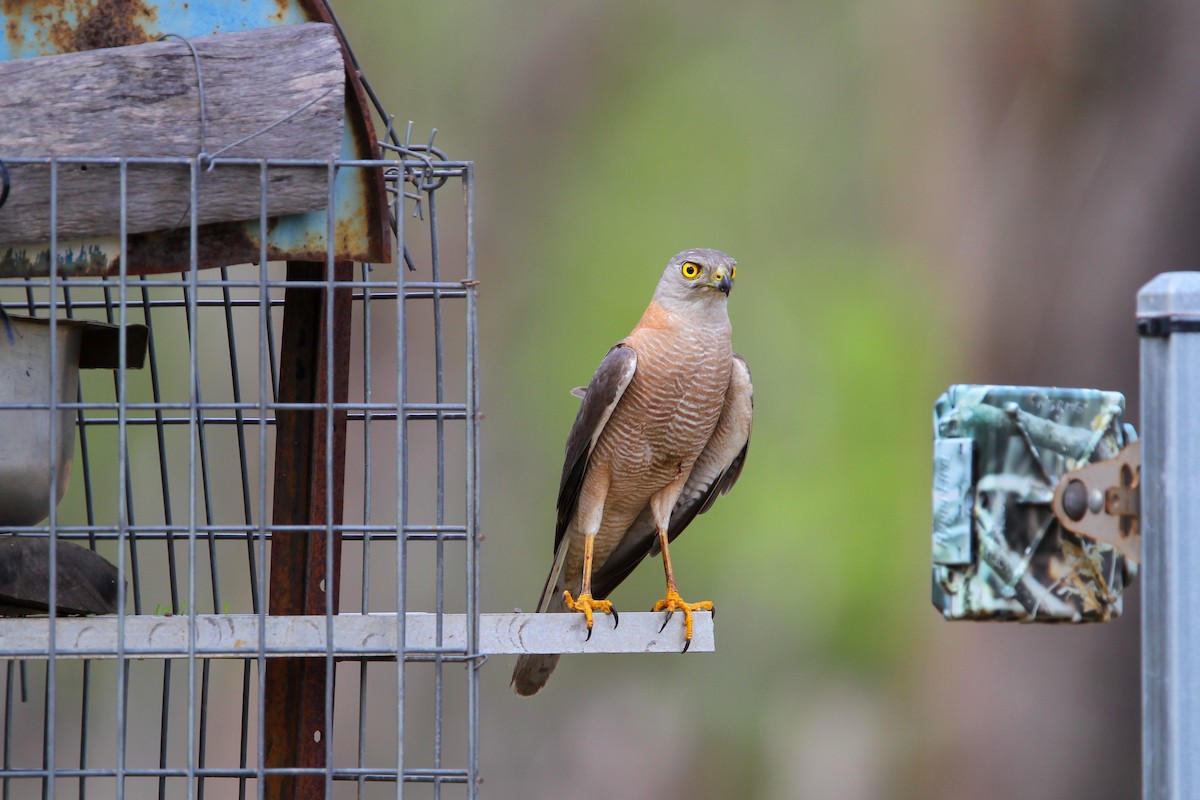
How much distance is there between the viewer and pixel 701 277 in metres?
2.91

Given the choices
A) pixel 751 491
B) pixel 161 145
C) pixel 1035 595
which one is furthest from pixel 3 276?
pixel 751 491

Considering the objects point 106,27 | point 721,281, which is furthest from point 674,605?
point 106,27

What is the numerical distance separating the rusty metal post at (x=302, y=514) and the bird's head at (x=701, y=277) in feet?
2.81

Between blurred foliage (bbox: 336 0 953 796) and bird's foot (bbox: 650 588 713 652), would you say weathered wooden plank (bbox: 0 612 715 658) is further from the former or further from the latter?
blurred foliage (bbox: 336 0 953 796)

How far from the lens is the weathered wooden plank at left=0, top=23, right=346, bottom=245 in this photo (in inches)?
74.9

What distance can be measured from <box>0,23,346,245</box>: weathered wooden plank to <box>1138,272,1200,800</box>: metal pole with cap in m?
1.36

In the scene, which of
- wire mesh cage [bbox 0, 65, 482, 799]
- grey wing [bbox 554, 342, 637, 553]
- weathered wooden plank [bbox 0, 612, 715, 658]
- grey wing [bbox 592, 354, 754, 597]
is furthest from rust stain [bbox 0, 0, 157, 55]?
grey wing [bbox 592, 354, 754, 597]

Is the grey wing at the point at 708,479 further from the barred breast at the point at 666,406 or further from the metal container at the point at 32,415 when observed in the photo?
the metal container at the point at 32,415

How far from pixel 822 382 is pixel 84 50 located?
11.4ft

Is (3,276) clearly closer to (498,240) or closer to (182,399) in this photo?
(182,399)

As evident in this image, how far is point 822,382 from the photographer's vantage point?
197 inches

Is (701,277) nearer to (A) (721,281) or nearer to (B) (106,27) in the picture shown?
(A) (721,281)

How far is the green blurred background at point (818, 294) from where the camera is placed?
16.3ft

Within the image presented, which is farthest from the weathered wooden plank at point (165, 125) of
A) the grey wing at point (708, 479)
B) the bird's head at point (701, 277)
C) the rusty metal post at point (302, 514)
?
the grey wing at point (708, 479)
